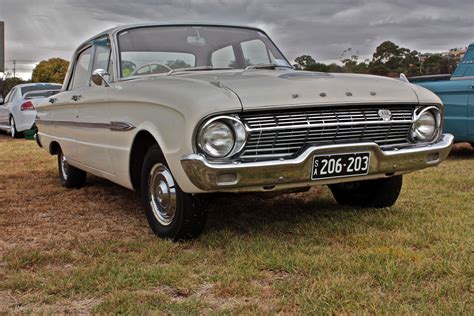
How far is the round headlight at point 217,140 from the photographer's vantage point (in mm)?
3305

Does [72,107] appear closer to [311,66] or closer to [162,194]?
[162,194]

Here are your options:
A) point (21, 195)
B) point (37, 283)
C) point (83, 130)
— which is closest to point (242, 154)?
point (37, 283)

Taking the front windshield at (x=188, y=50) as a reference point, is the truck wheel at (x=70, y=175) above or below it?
below

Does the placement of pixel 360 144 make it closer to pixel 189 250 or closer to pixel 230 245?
pixel 230 245

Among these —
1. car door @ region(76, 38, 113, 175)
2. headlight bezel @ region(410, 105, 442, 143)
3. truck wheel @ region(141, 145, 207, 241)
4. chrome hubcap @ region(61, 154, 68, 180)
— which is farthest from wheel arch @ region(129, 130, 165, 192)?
chrome hubcap @ region(61, 154, 68, 180)

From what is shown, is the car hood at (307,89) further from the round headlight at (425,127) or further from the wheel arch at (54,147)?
the wheel arch at (54,147)

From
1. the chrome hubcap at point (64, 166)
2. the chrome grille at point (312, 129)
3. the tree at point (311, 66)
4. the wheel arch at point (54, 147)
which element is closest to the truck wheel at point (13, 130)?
the tree at point (311, 66)

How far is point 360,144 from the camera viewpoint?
352cm

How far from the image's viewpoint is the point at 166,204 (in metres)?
3.85

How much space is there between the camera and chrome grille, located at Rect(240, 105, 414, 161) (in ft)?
11.0

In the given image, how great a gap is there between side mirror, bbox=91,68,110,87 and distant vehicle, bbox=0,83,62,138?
29.5ft

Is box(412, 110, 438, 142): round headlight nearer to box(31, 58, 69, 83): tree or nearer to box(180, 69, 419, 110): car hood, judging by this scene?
box(180, 69, 419, 110): car hood

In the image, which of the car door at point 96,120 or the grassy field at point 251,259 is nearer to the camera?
the grassy field at point 251,259

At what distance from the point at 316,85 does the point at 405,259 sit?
1.21 metres
